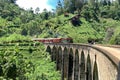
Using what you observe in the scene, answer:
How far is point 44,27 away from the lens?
433 ft

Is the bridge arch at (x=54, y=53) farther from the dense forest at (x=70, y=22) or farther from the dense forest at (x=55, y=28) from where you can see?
the dense forest at (x=70, y=22)

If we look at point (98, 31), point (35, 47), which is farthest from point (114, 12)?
point (35, 47)

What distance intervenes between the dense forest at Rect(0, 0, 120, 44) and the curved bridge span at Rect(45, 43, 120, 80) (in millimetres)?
36048

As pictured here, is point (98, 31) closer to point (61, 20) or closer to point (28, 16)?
point (61, 20)

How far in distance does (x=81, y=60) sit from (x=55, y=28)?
277 feet

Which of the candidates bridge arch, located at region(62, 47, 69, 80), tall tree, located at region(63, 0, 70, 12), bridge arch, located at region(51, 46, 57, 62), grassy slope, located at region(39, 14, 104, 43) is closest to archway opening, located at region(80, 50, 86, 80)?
bridge arch, located at region(62, 47, 69, 80)

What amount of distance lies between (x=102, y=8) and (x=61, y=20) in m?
39.9

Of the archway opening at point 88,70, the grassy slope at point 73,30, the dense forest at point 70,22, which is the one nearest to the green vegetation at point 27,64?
the archway opening at point 88,70

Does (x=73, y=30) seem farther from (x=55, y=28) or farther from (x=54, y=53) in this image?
(x=54, y=53)

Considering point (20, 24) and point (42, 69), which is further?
point (20, 24)

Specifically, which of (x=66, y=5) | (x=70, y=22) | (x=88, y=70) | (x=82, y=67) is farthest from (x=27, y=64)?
(x=66, y=5)

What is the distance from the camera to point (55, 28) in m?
123

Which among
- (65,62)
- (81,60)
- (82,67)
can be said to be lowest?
(65,62)

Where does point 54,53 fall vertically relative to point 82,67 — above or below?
below
